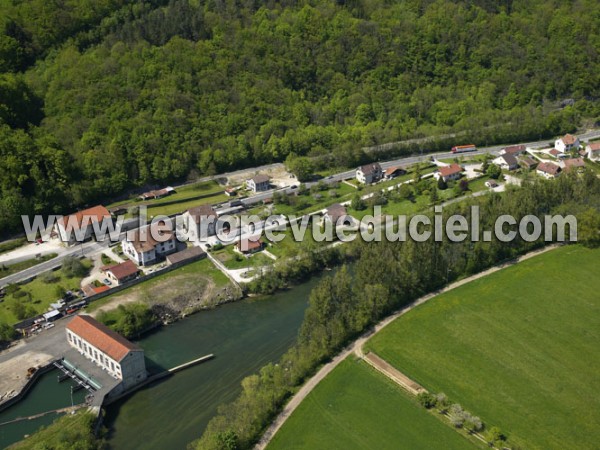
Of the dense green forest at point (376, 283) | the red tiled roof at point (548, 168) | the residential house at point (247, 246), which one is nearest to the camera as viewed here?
the dense green forest at point (376, 283)

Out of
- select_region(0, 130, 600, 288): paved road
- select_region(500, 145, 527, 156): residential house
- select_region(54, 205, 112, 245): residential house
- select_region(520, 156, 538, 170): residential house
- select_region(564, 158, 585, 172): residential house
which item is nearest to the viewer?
select_region(0, 130, 600, 288): paved road

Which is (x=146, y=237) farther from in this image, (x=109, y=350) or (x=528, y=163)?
(x=528, y=163)

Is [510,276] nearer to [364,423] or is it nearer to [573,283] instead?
[573,283]

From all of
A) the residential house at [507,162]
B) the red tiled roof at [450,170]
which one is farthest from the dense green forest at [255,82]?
the red tiled roof at [450,170]

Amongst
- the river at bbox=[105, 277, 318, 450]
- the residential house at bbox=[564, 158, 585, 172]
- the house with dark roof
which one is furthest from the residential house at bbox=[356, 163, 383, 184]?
the river at bbox=[105, 277, 318, 450]

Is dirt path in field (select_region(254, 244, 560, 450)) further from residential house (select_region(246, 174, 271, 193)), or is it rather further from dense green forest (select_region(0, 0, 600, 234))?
dense green forest (select_region(0, 0, 600, 234))

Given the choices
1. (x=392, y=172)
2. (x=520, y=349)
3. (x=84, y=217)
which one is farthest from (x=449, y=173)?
(x=84, y=217)

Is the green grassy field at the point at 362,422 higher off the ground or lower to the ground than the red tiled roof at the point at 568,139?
lower

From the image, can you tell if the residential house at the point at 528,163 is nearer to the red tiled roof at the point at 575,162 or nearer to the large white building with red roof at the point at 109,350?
the red tiled roof at the point at 575,162
